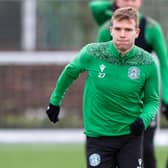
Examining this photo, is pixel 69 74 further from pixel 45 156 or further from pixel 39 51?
pixel 39 51

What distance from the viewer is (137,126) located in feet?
22.2

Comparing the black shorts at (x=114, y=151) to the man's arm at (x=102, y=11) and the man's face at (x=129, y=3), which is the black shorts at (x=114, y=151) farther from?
the man's arm at (x=102, y=11)

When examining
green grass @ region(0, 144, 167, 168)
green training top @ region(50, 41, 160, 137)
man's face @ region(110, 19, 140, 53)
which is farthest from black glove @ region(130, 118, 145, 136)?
green grass @ region(0, 144, 167, 168)

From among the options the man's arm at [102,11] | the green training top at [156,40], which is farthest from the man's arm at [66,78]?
the man's arm at [102,11]

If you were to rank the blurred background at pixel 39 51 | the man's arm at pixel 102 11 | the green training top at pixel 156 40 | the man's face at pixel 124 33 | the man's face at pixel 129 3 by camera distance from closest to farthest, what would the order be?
the man's face at pixel 124 33, the man's face at pixel 129 3, the green training top at pixel 156 40, the man's arm at pixel 102 11, the blurred background at pixel 39 51

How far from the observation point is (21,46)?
15023 millimetres

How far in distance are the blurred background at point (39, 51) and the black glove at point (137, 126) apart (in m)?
7.11

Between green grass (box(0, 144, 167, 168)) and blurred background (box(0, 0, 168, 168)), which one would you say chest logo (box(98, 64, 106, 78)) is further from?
blurred background (box(0, 0, 168, 168))

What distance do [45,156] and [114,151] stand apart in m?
4.90

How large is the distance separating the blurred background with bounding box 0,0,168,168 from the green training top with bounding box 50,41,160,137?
23.1ft

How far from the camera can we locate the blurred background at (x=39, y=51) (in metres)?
14.3

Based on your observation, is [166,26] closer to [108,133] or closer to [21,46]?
[21,46]

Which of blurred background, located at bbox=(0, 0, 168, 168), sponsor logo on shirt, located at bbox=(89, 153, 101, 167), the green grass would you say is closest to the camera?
sponsor logo on shirt, located at bbox=(89, 153, 101, 167)

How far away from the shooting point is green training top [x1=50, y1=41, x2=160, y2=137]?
683cm
